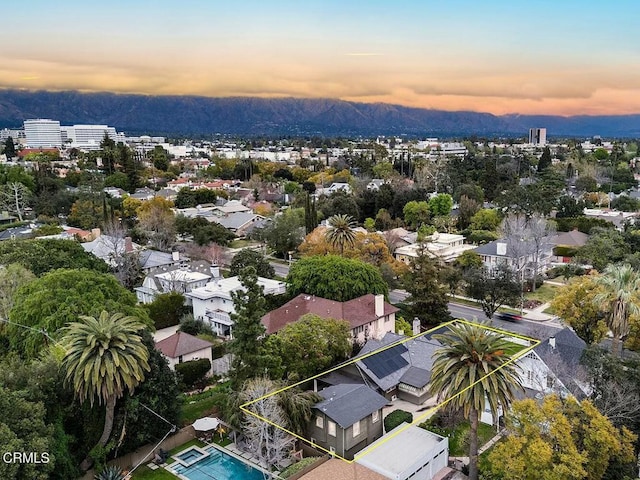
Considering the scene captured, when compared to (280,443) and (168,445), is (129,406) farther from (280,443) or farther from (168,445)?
(280,443)

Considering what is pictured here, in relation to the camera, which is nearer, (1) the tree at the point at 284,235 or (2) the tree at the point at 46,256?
(2) the tree at the point at 46,256

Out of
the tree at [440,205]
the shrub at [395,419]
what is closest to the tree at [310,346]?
the shrub at [395,419]

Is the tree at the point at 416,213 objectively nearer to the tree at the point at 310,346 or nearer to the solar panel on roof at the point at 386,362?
the solar panel on roof at the point at 386,362

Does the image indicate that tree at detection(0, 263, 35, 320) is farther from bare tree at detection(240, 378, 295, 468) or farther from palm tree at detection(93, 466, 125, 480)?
bare tree at detection(240, 378, 295, 468)

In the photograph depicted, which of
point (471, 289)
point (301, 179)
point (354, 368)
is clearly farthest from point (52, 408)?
point (301, 179)

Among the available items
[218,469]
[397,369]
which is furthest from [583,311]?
[218,469]

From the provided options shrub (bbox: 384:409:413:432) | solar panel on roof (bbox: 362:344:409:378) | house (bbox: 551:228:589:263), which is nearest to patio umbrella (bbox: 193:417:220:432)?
shrub (bbox: 384:409:413:432)
